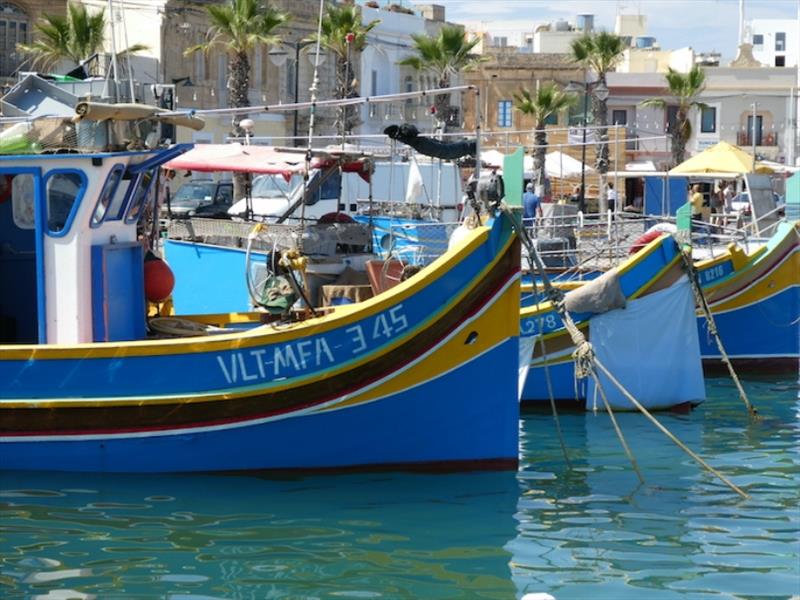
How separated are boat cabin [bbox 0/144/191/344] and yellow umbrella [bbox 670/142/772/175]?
65.7 feet

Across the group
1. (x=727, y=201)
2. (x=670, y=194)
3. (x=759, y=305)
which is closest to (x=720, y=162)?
(x=670, y=194)

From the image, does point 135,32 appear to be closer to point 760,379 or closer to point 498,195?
point 760,379

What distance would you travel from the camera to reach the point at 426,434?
11391 mm

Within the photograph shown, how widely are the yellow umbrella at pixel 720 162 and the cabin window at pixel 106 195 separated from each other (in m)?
20.3

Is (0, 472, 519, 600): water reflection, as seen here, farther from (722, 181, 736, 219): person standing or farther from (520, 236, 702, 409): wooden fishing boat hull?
(722, 181, 736, 219): person standing

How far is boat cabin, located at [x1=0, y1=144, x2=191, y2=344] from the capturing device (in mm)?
11234

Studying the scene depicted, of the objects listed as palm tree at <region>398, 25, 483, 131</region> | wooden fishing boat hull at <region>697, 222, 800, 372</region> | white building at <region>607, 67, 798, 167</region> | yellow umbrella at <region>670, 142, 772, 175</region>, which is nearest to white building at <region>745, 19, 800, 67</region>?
white building at <region>607, 67, 798, 167</region>

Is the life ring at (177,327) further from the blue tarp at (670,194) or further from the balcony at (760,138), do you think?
the balcony at (760,138)

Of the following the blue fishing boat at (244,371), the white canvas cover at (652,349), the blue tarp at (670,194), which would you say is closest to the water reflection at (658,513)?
the white canvas cover at (652,349)

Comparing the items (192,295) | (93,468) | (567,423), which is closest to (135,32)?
(192,295)

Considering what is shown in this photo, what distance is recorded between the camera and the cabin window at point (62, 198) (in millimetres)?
11250

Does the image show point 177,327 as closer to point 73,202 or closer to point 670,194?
point 73,202

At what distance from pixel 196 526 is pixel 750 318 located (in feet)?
33.5

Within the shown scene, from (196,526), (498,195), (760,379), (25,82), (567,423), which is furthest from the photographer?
(760,379)
